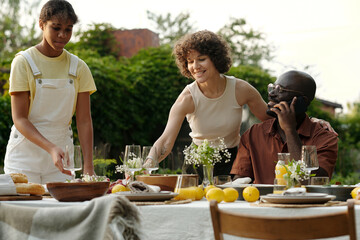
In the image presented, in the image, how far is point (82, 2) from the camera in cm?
1321

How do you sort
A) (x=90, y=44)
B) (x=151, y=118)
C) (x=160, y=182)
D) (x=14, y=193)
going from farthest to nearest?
(x=90, y=44)
(x=151, y=118)
(x=160, y=182)
(x=14, y=193)

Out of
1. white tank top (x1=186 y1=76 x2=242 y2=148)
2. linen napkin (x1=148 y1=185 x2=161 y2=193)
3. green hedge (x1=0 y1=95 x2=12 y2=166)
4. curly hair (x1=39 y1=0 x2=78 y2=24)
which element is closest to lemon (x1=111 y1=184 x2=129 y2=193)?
linen napkin (x1=148 y1=185 x2=161 y2=193)

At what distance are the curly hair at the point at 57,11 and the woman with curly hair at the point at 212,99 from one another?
2.81 feet

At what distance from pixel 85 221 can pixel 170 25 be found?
17460mm

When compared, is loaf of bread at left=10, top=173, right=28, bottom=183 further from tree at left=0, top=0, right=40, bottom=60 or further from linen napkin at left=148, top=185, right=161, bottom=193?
tree at left=0, top=0, right=40, bottom=60

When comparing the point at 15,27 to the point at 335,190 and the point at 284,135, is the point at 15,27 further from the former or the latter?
the point at 335,190

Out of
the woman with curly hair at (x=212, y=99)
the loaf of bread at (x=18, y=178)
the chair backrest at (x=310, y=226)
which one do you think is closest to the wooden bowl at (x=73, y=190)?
the loaf of bread at (x=18, y=178)

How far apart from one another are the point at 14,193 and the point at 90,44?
9.29 metres

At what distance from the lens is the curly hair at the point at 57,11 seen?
3.44m

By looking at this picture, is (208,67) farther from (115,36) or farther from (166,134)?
(115,36)

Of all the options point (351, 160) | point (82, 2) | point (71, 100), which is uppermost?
point (82, 2)

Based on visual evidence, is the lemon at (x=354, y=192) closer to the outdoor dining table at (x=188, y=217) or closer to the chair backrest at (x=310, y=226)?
the outdoor dining table at (x=188, y=217)

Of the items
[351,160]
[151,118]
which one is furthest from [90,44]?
[351,160]

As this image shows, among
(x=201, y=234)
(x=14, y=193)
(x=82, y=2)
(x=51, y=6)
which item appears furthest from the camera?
(x=82, y=2)
